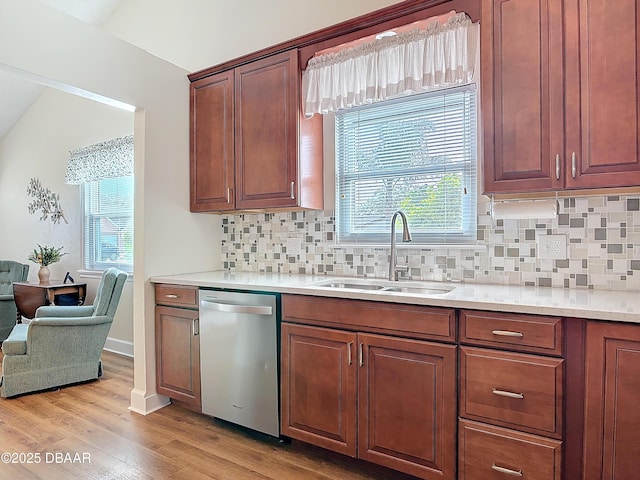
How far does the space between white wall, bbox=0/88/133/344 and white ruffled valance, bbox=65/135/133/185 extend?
11cm

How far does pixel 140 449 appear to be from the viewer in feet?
7.23

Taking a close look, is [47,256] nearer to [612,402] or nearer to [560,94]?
[560,94]

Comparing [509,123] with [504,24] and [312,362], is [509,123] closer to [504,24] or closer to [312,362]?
[504,24]

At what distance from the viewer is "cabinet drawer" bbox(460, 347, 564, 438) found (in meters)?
1.49

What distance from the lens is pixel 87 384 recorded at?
10.5 feet

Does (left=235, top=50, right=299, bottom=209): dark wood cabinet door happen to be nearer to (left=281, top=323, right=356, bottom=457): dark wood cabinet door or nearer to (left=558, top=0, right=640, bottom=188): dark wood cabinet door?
(left=281, top=323, right=356, bottom=457): dark wood cabinet door

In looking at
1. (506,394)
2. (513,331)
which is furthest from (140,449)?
(513,331)

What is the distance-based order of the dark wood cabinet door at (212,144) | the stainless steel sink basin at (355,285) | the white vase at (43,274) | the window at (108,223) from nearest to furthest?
1. the stainless steel sink basin at (355,285)
2. the dark wood cabinet door at (212,144)
3. the window at (108,223)
4. the white vase at (43,274)

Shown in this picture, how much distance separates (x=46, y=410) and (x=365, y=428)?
2.23 m

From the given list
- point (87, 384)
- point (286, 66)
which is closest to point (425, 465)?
point (286, 66)

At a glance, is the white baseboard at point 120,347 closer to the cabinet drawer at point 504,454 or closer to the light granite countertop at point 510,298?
the light granite countertop at point 510,298

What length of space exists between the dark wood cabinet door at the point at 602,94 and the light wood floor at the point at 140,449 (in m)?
1.65

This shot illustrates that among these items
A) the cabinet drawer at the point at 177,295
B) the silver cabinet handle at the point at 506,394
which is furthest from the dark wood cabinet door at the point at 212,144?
the silver cabinet handle at the point at 506,394

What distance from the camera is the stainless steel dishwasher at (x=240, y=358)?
221 centimetres
